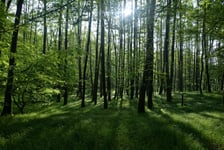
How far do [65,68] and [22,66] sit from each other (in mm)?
4508

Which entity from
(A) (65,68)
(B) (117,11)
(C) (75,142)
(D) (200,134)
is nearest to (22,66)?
(A) (65,68)

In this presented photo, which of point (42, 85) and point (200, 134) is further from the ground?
point (42, 85)

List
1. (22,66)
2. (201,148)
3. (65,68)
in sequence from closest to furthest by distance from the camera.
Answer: (201,148) → (22,66) → (65,68)

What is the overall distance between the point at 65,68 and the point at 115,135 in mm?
8651

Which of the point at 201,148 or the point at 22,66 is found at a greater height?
the point at 22,66

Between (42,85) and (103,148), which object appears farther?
(42,85)

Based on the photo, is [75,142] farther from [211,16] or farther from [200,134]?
[211,16]

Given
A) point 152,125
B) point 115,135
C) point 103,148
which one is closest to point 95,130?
point 115,135

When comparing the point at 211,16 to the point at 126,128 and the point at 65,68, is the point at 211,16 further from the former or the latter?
the point at 65,68

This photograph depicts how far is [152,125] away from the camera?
859 cm

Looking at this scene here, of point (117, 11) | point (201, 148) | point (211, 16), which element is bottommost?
→ point (201, 148)

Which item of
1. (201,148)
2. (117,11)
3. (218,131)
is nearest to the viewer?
(201,148)

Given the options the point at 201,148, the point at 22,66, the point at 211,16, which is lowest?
the point at 201,148

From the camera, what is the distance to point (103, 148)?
6.05 metres
